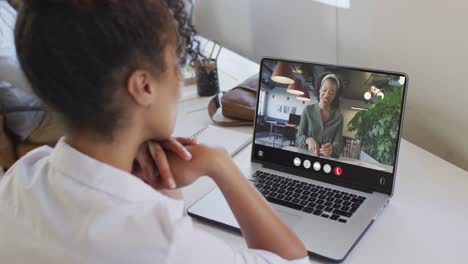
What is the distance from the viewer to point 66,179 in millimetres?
585

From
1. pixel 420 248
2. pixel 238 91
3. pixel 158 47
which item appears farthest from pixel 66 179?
pixel 238 91

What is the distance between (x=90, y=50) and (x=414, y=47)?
2.82ft

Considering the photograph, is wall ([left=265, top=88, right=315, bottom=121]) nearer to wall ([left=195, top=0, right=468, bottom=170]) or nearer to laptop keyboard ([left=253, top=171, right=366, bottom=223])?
laptop keyboard ([left=253, top=171, right=366, bottom=223])

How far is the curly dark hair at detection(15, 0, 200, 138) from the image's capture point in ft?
1.80

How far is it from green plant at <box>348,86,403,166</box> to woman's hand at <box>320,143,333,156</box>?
0.19ft

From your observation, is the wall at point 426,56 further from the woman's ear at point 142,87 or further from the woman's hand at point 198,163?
the woman's ear at point 142,87

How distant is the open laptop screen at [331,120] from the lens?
976 millimetres

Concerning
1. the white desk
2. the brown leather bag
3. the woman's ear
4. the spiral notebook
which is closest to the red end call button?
the white desk

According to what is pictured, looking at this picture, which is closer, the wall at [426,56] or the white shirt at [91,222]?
the white shirt at [91,222]

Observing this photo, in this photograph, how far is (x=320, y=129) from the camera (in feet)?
3.42

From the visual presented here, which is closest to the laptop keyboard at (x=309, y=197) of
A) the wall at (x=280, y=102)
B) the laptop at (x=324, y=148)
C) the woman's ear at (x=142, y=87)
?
the laptop at (x=324, y=148)

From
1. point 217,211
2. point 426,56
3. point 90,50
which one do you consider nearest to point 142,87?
point 90,50

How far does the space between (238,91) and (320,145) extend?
42 cm

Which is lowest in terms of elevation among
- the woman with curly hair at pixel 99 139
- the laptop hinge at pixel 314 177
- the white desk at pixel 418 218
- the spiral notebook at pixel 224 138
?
the white desk at pixel 418 218
